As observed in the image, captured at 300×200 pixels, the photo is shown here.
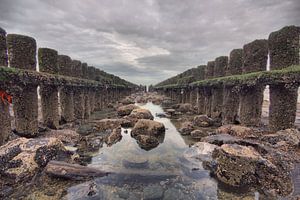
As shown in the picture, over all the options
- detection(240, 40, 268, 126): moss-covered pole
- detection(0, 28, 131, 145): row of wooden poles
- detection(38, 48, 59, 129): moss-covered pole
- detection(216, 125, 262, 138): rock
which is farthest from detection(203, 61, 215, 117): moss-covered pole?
detection(38, 48, 59, 129): moss-covered pole

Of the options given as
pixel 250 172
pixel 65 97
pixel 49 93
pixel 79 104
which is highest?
pixel 49 93

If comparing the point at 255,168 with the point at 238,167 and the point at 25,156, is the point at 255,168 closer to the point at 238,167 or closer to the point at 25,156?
the point at 238,167

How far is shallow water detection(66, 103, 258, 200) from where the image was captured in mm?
4848

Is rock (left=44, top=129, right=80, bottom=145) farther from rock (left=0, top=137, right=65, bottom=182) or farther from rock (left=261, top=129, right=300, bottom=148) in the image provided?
rock (left=261, top=129, right=300, bottom=148)

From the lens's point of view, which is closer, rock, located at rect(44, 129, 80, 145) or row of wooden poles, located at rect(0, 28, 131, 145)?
row of wooden poles, located at rect(0, 28, 131, 145)

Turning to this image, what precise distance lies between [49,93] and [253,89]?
12329 millimetres

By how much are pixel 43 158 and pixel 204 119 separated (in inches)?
428

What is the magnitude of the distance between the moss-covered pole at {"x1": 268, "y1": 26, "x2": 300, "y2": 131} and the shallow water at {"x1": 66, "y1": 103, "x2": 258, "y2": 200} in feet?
16.8

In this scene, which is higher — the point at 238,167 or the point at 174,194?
the point at 238,167

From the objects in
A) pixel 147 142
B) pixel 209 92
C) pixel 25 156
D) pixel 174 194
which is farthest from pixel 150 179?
pixel 209 92

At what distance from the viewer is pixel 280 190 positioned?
481 cm

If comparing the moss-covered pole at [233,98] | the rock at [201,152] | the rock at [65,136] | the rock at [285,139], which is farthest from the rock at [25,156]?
the moss-covered pole at [233,98]

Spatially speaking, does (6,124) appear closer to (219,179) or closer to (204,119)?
(219,179)

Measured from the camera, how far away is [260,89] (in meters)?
11.5
